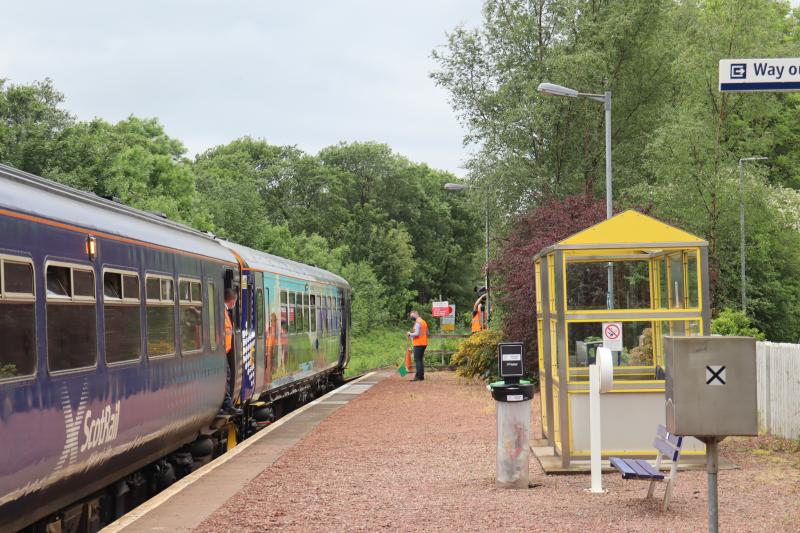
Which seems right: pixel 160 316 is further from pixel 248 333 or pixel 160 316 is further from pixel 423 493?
pixel 248 333

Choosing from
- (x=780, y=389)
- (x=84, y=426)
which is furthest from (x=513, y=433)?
(x=780, y=389)

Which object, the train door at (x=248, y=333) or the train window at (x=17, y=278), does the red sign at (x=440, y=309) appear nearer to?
the train door at (x=248, y=333)

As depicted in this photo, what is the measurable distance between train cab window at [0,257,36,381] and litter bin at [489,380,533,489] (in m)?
5.03

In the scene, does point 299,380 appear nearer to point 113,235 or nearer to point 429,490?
point 429,490

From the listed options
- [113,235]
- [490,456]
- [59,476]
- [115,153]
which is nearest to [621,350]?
[490,456]

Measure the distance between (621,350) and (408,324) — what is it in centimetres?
6960

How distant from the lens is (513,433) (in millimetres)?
11141

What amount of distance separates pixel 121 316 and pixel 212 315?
4.43m

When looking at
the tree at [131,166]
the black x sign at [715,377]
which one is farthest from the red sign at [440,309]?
the black x sign at [715,377]

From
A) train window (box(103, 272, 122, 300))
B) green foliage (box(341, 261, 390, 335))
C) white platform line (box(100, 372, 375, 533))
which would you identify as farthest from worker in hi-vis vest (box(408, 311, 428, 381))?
green foliage (box(341, 261, 390, 335))

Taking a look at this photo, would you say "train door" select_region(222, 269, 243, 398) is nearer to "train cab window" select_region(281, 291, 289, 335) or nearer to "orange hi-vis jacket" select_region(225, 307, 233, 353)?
"orange hi-vis jacket" select_region(225, 307, 233, 353)

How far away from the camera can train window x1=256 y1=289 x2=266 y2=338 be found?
18.3m

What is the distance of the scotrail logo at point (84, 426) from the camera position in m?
8.12

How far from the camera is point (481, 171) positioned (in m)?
38.1
